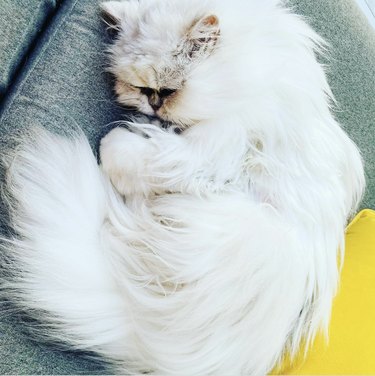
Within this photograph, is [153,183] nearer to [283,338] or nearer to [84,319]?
[84,319]

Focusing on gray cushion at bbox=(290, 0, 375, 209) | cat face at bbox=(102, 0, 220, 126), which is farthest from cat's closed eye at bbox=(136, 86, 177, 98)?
gray cushion at bbox=(290, 0, 375, 209)

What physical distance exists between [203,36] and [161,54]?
0.10 metres

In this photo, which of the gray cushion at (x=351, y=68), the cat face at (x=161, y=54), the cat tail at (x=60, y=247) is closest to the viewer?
the cat tail at (x=60, y=247)

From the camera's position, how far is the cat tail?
889mm

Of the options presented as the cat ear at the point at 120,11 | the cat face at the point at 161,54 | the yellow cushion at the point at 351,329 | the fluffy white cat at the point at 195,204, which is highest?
the cat ear at the point at 120,11

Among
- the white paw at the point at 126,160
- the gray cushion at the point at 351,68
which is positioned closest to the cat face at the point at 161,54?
the white paw at the point at 126,160

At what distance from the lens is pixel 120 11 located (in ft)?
3.60

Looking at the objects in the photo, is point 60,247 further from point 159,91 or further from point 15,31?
point 15,31

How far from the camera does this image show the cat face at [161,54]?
1.00m

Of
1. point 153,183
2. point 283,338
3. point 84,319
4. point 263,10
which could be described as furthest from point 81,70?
point 283,338

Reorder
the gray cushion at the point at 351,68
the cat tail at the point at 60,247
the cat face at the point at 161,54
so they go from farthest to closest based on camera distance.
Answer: the gray cushion at the point at 351,68 < the cat face at the point at 161,54 < the cat tail at the point at 60,247

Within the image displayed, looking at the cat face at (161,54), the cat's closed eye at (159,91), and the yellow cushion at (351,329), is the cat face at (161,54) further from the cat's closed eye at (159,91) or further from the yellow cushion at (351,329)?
the yellow cushion at (351,329)

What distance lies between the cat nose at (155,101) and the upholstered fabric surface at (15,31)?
1.02 ft

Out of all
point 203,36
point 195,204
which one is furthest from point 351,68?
point 195,204
